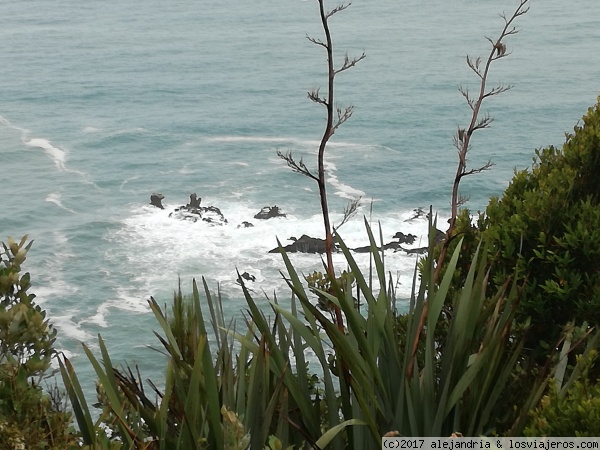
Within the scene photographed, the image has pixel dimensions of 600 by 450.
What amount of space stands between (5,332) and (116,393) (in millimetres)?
515

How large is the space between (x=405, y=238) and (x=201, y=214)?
12.0m

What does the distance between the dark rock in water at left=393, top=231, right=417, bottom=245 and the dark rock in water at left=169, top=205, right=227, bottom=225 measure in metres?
9.22

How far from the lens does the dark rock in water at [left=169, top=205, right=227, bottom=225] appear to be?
153ft

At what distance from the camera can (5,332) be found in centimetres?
259

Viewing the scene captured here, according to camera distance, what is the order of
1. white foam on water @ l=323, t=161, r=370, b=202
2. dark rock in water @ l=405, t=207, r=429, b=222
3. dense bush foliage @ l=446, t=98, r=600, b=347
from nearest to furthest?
dense bush foliage @ l=446, t=98, r=600, b=347 < dark rock in water @ l=405, t=207, r=429, b=222 < white foam on water @ l=323, t=161, r=370, b=202

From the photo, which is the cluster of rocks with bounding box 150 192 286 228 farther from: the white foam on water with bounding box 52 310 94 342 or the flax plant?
the flax plant

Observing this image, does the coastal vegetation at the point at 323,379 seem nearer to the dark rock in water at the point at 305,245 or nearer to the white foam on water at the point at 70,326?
the white foam on water at the point at 70,326

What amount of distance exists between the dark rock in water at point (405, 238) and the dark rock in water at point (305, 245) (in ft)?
11.4

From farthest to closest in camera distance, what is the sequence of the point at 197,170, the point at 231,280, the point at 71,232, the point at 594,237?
1. the point at 197,170
2. the point at 71,232
3. the point at 231,280
4. the point at 594,237

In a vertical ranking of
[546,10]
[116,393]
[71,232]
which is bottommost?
[116,393]

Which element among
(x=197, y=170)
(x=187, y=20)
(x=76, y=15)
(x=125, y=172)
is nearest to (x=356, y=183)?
(x=197, y=170)

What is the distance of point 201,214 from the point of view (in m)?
48.1

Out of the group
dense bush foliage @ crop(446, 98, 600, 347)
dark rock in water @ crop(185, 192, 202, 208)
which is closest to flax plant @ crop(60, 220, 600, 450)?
dense bush foliage @ crop(446, 98, 600, 347)

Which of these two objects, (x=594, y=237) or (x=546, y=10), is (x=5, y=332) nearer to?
(x=594, y=237)
